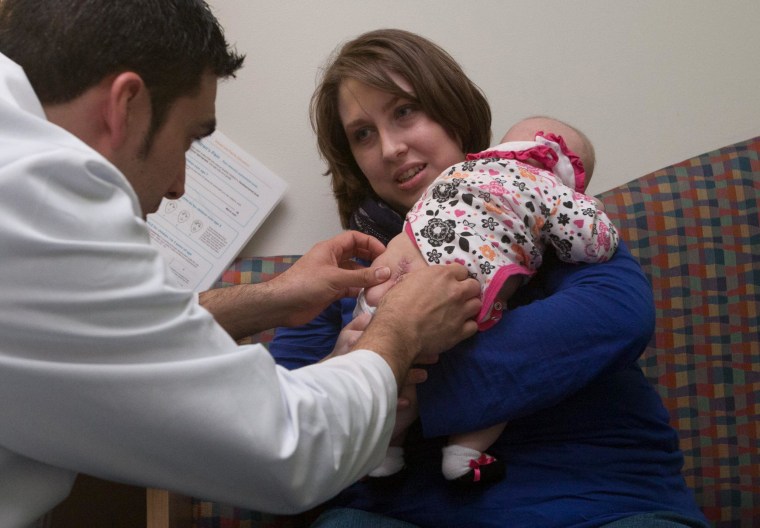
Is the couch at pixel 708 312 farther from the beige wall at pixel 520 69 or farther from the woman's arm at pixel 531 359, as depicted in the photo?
the woman's arm at pixel 531 359

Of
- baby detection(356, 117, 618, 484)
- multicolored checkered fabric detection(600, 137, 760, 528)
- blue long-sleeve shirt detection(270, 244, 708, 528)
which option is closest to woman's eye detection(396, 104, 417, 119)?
baby detection(356, 117, 618, 484)

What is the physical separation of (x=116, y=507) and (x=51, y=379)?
1017 millimetres

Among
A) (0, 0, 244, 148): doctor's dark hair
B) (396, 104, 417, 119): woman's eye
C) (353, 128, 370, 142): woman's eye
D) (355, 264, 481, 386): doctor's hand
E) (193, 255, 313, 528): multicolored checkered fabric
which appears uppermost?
(0, 0, 244, 148): doctor's dark hair

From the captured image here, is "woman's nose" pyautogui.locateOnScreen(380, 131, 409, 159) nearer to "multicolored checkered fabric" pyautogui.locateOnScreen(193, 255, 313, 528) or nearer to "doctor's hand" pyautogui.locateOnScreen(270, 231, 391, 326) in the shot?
"doctor's hand" pyautogui.locateOnScreen(270, 231, 391, 326)

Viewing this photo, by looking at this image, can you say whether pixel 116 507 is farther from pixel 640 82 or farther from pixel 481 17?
pixel 640 82

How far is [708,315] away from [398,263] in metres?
0.88

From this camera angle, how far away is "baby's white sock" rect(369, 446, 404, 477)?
139 centimetres

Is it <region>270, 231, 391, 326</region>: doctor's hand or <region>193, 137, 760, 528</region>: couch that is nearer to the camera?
<region>270, 231, 391, 326</region>: doctor's hand

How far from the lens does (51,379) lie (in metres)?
0.86

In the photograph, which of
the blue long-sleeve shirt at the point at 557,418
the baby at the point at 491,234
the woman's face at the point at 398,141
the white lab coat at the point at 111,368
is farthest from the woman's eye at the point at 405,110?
the white lab coat at the point at 111,368

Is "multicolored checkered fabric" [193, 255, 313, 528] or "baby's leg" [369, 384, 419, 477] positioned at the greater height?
"baby's leg" [369, 384, 419, 477]

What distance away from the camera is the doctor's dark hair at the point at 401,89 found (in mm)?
1632

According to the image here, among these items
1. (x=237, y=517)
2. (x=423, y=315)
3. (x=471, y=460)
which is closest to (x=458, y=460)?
(x=471, y=460)

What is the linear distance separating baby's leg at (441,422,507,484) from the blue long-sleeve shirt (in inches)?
1.5
